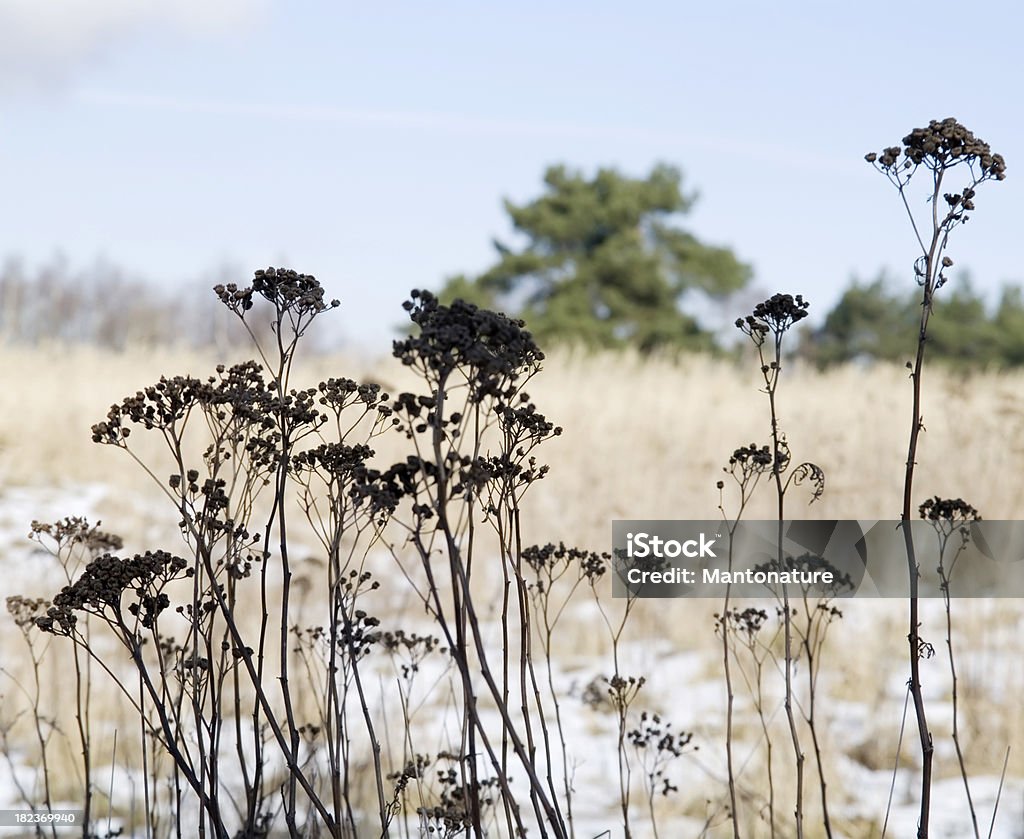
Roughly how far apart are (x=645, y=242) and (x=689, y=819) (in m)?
25.3

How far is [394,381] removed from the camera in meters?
11.5

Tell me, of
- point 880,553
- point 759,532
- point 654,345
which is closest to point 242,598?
point 759,532

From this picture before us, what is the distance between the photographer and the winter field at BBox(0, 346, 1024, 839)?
408 centimetres

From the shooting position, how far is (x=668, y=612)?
6.36 m

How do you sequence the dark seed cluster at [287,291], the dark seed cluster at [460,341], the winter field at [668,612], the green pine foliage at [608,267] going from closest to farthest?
the dark seed cluster at [460,341], the dark seed cluster at [287,291], the winter field at [668,612], the green pine foliage at [608,267]

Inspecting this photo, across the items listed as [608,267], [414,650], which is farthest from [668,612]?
[608,267]

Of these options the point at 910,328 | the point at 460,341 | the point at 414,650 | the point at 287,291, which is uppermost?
the point at 910,328

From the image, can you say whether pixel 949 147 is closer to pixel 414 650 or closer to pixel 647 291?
pixel 414 650

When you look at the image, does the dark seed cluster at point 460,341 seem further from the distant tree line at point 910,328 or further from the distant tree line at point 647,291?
the distant tree line at point 910,328

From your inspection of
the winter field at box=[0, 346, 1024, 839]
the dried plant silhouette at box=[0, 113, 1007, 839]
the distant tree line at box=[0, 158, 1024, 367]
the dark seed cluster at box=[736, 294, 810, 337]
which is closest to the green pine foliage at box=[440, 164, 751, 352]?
the distant tree line at box=[0, 158, 1024, 367]

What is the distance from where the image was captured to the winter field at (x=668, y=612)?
13.4 feet

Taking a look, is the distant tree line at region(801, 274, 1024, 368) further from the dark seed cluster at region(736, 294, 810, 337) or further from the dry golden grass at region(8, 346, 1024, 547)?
the dark seed cluster at region(736, 294, 810, 337)

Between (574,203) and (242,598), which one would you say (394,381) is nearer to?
(242,598)

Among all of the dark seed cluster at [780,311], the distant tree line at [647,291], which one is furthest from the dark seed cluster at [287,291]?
the distant tree line at [647,291]
